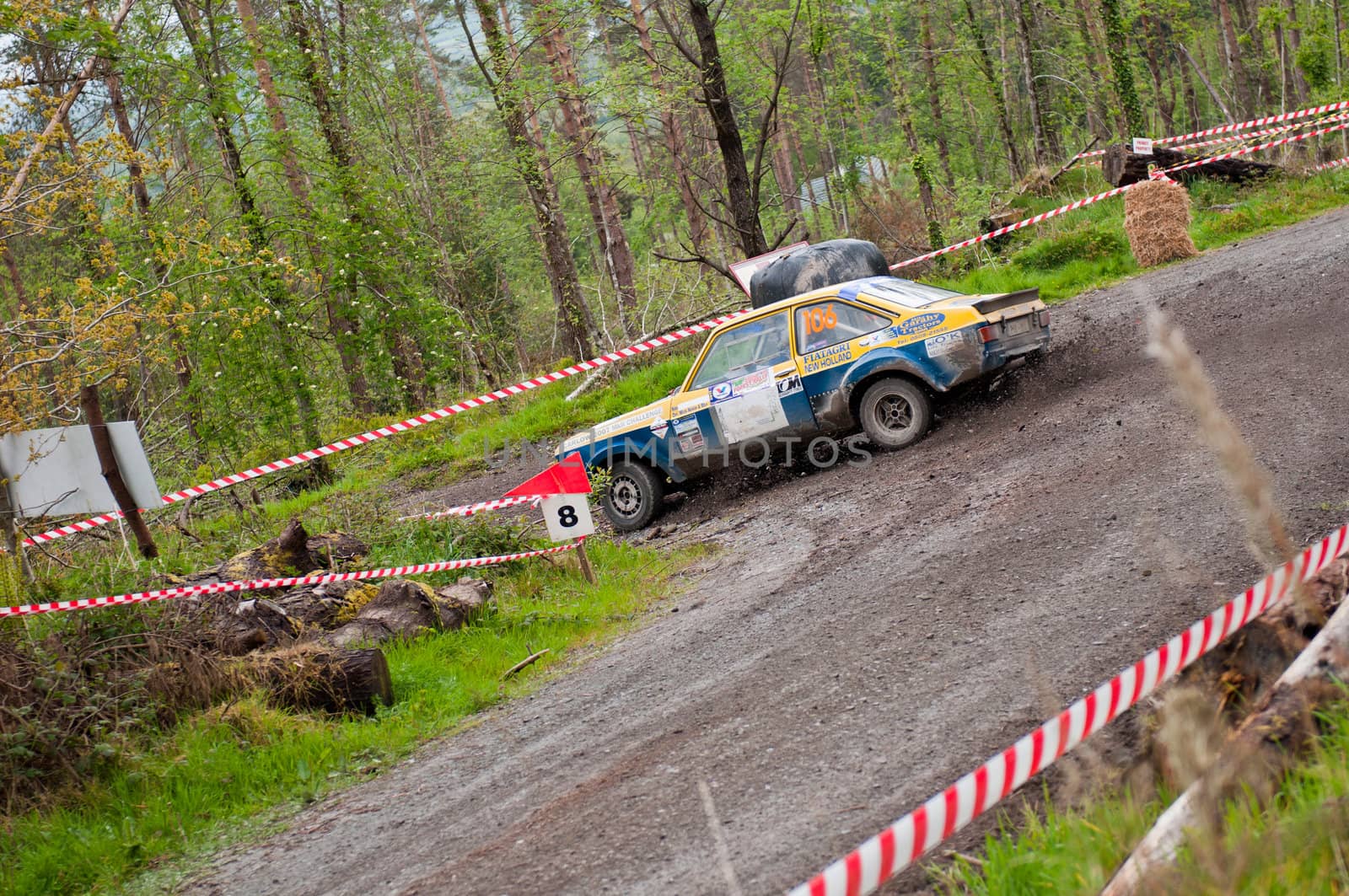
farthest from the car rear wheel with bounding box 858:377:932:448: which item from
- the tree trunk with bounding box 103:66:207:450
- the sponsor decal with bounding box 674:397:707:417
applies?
the tree trunk with bounding box 103:66:207:450

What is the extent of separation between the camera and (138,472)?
359 inches

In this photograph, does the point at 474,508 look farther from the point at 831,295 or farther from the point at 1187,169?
the point at 1187,169

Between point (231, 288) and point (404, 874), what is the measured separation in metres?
15.1

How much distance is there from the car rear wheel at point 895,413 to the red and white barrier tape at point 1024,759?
6.17 meters

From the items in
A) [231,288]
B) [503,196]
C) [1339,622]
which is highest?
[503,196]

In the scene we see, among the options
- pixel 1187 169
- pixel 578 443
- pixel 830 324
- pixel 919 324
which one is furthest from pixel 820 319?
pixel 1187 169

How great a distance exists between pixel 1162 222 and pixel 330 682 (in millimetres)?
12248

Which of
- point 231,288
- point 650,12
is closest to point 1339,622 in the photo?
point 231,288

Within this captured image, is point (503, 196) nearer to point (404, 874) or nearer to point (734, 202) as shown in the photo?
point (734, 202)

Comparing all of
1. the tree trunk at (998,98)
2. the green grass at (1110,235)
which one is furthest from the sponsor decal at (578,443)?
the tree trunk at (998,98)

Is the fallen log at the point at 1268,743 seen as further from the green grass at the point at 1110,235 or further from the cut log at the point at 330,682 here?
the green grass at the point at 1110,235

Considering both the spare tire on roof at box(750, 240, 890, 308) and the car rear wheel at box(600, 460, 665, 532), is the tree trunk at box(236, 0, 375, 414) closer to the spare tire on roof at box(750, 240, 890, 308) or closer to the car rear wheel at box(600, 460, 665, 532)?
the spare tire on roof at box(750, 240, 890, 308)

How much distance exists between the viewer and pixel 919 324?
10211 millimetres

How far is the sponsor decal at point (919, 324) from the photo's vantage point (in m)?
10.1
